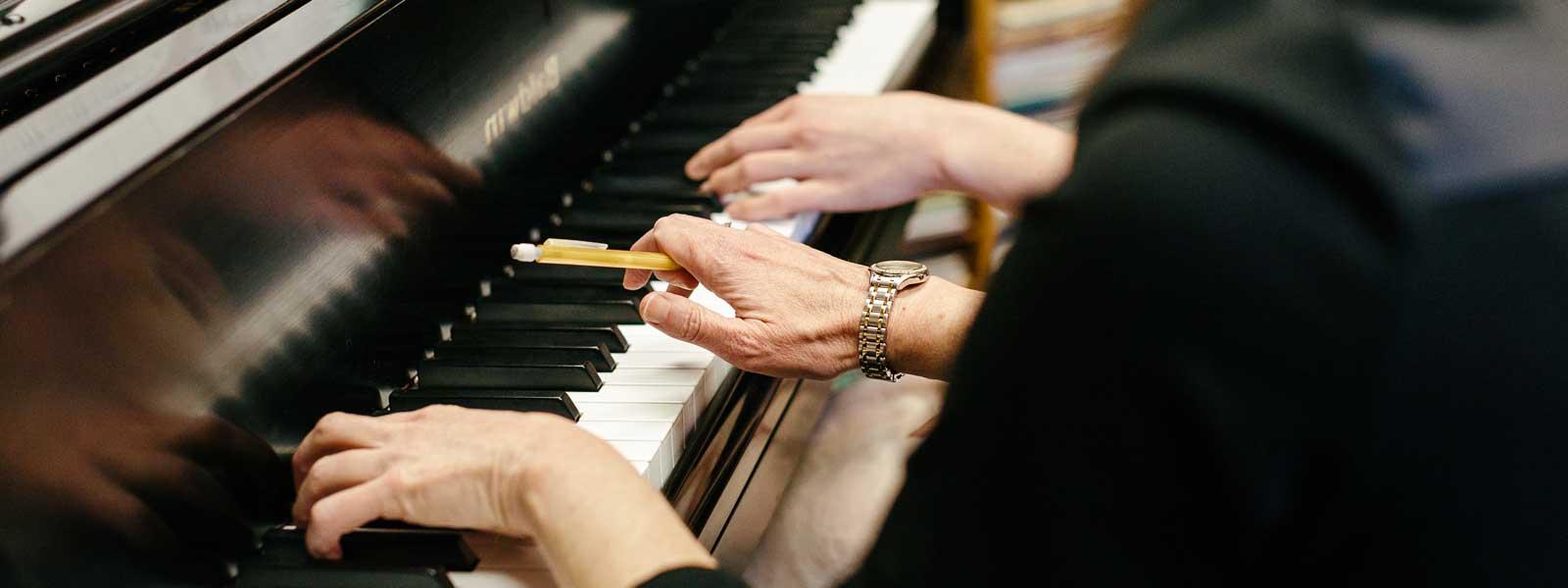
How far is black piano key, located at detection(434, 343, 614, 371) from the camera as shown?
3.17 feet

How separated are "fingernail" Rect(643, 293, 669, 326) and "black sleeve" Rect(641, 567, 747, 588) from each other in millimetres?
300

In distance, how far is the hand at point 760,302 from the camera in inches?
36.8

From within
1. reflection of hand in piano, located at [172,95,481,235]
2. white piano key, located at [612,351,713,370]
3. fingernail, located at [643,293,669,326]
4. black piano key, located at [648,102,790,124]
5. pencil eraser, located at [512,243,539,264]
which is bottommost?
white piano key, located at [612,351,713,370]

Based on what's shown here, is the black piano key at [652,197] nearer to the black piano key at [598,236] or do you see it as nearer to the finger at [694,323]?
the black piano key at [598,236]

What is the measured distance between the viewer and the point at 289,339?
845 mm

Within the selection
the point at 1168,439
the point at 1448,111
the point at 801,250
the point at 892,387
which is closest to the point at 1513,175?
the point at 1448,111

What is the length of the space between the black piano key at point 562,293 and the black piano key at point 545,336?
0.16 feet

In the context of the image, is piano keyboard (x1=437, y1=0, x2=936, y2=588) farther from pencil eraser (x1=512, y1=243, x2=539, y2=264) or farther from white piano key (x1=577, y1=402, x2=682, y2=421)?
pencil eraser (x1=512, y1=243, x2=539, y2=264)

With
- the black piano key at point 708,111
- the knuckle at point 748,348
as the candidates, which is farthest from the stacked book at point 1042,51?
the knuckle at point 748,348

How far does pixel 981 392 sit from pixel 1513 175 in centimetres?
22

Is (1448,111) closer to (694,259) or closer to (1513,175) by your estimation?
(1513,175)

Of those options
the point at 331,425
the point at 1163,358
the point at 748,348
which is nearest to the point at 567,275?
the point at 748,348

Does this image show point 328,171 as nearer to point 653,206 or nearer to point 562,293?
point 562,293

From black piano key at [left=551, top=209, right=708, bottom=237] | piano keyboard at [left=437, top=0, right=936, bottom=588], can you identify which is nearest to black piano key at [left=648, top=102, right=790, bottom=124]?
piano keyboard at [left=437, top=0, right=936, bottom=588]
